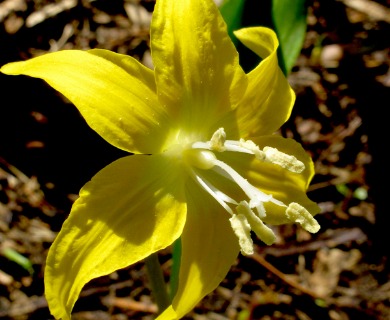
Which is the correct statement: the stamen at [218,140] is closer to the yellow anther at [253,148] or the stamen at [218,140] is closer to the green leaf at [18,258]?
the yellow anther at [253,148]

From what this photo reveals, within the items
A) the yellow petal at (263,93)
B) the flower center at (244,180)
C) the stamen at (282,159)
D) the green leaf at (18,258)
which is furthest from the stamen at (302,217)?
the green leaf at (18,258)

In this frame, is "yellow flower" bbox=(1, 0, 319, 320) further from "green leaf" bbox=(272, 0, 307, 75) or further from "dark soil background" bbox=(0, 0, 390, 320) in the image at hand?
"dark soil background" bbox=(0, 0, 390, 320)

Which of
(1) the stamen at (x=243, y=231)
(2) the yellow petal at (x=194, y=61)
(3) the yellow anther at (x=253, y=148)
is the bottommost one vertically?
(1) the stamen at (x=243, y=231)

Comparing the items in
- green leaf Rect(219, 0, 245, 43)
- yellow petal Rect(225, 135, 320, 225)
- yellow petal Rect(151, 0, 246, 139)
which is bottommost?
yellow petal Rect(225, 135, 320, 225)

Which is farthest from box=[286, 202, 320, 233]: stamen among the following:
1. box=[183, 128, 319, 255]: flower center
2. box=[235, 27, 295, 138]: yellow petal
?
box=[235, 27, 295, 138]: yellow petal

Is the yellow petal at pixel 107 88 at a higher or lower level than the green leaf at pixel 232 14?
higher

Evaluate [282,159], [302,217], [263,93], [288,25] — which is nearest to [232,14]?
[288,25]

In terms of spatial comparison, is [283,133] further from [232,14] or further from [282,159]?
[282,159]
